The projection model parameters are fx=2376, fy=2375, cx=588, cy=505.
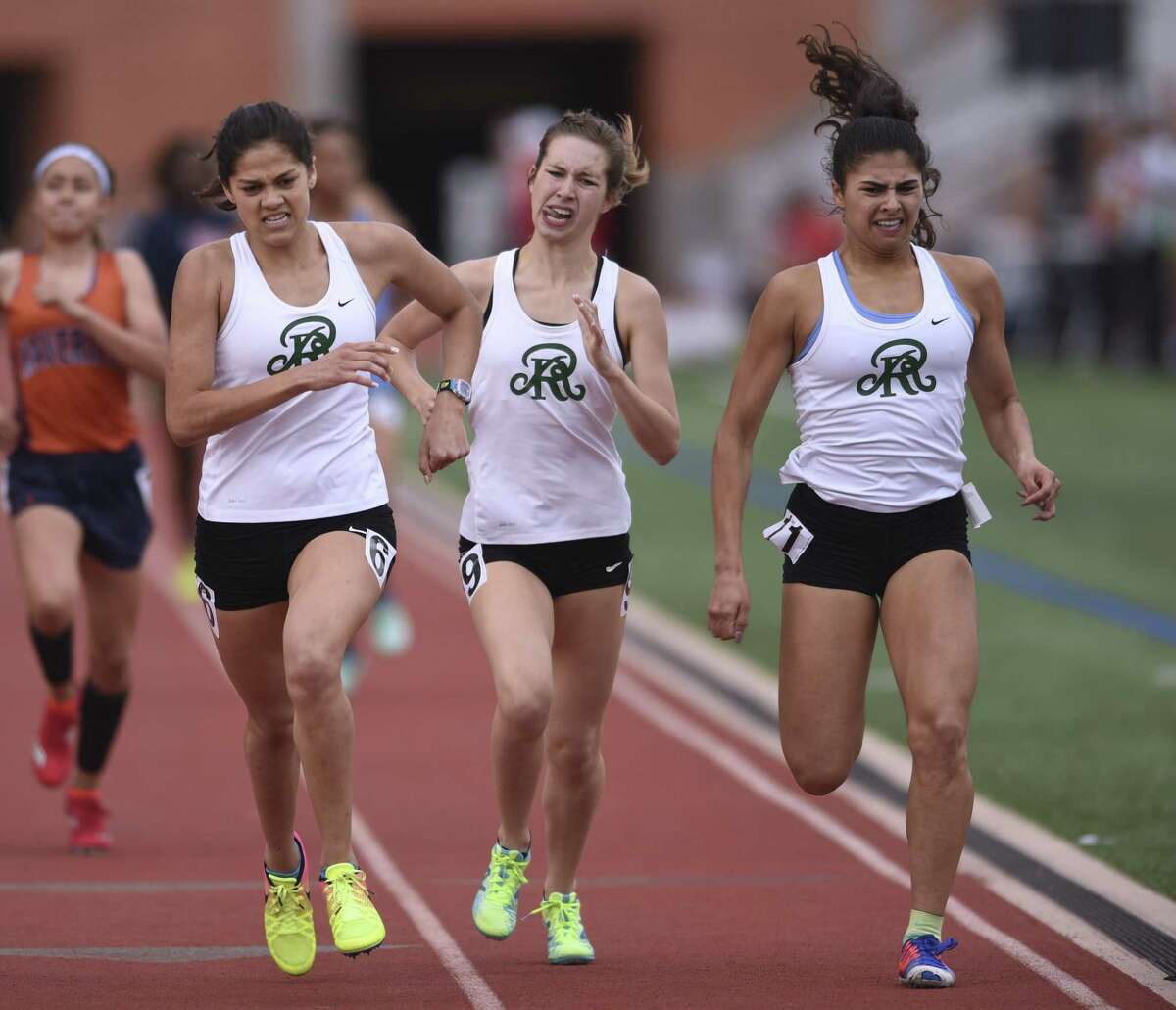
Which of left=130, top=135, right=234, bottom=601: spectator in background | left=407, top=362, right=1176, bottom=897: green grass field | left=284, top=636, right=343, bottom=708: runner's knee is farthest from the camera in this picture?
left=130, top=135, right=234, bottom=601: spectator in background

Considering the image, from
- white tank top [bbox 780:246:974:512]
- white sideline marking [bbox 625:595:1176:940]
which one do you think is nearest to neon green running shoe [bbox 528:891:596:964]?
white tank top [bbox 780:246:974:512]

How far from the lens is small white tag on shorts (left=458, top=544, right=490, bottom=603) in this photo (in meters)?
6.47

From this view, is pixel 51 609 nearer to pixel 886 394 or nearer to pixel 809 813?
pixel 809 813

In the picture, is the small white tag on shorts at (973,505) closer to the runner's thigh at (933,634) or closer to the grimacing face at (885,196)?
the runner's thigh at (933,634)

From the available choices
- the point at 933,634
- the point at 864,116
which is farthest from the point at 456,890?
the point at 864,116

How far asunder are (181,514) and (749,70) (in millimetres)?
33567

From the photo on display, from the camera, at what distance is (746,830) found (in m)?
8.69

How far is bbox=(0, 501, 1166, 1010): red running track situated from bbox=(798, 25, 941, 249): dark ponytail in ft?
6.90

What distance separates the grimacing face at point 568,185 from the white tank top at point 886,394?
0.67 m

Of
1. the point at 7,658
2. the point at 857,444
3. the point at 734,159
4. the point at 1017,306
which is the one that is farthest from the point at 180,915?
the point at 734,159

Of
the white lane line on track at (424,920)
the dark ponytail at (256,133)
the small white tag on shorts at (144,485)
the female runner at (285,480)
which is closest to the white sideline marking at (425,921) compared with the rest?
the white lane line on track at (424,920)

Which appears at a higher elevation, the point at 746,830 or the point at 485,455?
the point at 485,455

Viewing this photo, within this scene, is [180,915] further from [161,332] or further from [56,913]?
[161,332]

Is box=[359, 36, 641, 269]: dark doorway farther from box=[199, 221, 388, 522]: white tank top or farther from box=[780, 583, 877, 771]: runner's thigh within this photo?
box=[780, 583, 877, 771]: runner's thigh
